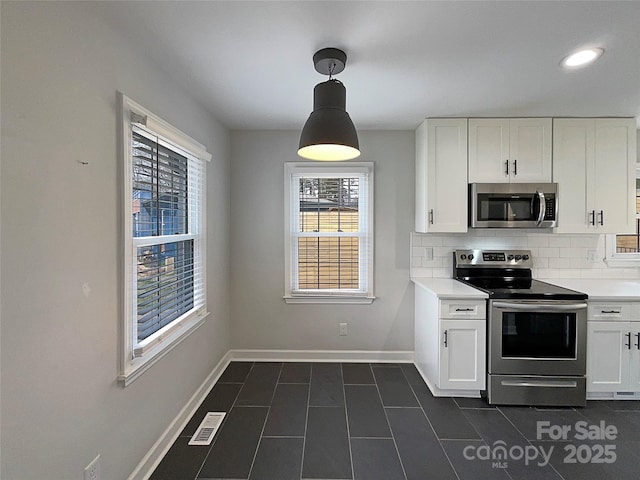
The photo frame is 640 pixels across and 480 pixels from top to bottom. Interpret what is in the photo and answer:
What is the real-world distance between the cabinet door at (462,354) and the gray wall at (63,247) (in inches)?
83.8

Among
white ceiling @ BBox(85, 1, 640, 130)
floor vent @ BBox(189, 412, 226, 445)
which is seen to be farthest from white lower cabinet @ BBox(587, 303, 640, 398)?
floor vent @ BBox(189, 412, 226, 445)

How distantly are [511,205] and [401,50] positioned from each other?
74.1 inches

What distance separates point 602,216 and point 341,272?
8.08ft

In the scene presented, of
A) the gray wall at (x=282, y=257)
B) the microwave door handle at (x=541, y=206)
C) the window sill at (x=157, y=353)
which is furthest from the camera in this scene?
Answer: the gray wall at (x=282, y=257)

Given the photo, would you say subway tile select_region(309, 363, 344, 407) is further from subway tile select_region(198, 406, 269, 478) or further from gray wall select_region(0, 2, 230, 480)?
gray wall select_region(0, 2, 230, 480)

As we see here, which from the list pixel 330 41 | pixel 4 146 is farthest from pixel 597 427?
pixel 4 146

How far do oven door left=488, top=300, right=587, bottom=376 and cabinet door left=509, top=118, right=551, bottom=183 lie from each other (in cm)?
116

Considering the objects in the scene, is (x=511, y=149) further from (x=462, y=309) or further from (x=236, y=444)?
(x=236, y=444)

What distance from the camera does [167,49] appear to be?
1809 millimetres

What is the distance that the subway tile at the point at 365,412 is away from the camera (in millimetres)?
2252

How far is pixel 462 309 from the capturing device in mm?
2623

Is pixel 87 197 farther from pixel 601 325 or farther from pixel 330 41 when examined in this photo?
pixel 601 325

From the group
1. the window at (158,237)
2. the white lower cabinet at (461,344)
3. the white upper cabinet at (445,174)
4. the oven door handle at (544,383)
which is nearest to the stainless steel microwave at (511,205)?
the white upper cabinet at (445,174)

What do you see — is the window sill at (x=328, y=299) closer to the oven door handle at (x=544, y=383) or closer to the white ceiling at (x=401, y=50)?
the oven door handle at (x=544, y=383)
